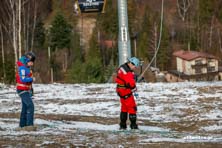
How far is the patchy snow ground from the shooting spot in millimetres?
8992

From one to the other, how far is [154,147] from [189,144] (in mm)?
651

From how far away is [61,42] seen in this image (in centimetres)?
5941

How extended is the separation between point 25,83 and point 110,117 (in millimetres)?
3681

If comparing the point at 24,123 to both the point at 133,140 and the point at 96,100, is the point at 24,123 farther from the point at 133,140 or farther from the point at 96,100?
the point at 96,100

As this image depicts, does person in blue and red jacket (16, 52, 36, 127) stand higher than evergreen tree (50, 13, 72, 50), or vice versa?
evergreen tree (50, 13, 72, 50)

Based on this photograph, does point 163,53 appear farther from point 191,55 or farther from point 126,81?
point 126,81

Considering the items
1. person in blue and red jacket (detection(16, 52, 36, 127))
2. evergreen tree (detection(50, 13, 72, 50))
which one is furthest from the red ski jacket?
evergreen tree (detection(50, 13, 72, 50))

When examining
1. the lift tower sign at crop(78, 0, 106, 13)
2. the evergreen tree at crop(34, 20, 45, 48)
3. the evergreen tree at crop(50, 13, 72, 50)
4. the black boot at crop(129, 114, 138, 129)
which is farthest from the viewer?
the evergreen tree at crop(34, 20, 45, 48)

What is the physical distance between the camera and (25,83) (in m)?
10.3

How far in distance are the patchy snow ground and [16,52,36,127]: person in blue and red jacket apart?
31 cm

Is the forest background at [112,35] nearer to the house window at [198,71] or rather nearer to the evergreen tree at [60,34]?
the evergreen tree at [60,34]

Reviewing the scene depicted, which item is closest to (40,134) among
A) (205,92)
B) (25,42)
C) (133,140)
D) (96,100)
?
(133,140)

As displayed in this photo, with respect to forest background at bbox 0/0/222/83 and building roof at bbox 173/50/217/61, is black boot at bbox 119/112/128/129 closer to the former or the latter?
forest background at bbox 0/0/222/83

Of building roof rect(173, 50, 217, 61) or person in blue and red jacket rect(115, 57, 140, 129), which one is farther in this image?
building roof rect(173, 50, 217, 61)
